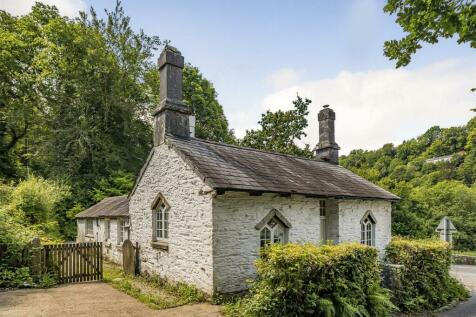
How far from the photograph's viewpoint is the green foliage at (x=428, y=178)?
24922 millimetres

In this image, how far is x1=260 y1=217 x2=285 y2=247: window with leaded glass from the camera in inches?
432

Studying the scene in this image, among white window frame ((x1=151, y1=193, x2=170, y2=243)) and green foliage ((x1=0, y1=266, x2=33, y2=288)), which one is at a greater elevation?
white window frame ((x1=151, y1=193, x2=170, y2=243))

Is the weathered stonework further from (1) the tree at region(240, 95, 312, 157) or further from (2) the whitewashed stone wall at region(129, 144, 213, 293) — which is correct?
(1) the tree at region(240, 95, 312, 157)

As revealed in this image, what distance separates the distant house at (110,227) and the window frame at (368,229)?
10820mm

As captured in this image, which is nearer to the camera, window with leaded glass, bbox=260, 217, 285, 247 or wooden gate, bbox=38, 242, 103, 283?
window with leaded glass, bbox=260, 217, 285, 247

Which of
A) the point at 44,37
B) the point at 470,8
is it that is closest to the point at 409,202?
the point at 470,8

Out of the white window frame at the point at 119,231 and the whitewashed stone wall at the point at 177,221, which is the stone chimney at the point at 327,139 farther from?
the white window frame at the point at 119,231

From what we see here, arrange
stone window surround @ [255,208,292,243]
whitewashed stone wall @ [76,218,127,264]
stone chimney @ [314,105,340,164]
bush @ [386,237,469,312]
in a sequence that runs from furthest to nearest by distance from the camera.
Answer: stone chimney @ [314,105,340,164] < whitewashed stone wall @ [76,218,127,264] < bush @ [386,237,469,312] < stone window surround @ [255,208,292,243]

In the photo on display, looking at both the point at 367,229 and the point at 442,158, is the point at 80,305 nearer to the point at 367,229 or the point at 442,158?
the point at 367,229

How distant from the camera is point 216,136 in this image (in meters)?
38.4

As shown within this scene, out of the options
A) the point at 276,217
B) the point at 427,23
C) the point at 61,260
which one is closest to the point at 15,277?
the point at 61,260

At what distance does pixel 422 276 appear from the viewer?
11.5m

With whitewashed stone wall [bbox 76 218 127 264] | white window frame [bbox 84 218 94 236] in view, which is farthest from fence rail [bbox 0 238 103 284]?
white window frame [bbox 84 218 94 236]

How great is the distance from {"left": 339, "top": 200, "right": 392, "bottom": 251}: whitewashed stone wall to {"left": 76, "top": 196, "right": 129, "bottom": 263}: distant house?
9.60m
